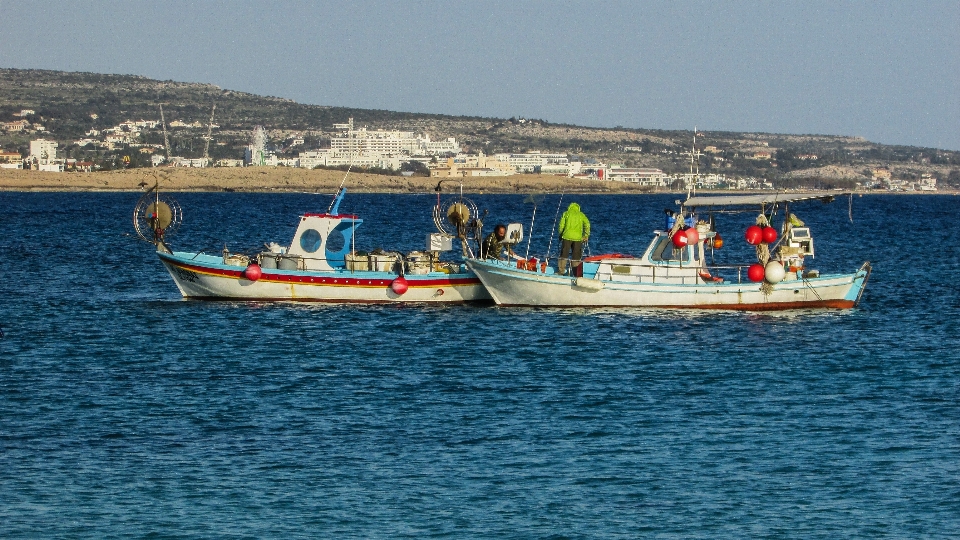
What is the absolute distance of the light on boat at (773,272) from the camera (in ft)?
126

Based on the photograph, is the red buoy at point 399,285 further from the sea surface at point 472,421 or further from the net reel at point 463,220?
the net reel at point 463,220

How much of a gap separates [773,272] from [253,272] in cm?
1407

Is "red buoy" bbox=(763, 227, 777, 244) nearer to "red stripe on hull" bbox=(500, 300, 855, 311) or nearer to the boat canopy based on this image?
the boat canopy

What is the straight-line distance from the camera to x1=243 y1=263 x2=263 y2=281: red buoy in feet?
131

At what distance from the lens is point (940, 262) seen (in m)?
64.4

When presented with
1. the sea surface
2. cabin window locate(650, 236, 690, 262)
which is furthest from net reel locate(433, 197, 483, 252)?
cabin window locate(650, 236, 690, 262)

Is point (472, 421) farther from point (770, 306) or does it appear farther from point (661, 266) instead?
point (770, 306)

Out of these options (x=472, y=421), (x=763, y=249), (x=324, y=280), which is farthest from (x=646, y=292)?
(x=472, y=421)

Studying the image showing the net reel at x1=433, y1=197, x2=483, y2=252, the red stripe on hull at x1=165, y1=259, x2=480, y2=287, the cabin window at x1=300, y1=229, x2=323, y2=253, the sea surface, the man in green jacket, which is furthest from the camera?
the net reel at x1=433, y1=197, x2=483, y2=252

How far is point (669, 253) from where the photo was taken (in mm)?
39250

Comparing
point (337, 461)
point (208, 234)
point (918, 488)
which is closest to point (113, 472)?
point (337, 461)

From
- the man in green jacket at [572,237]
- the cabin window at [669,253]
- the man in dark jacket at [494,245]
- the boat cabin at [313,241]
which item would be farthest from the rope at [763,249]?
the boat cabin at [313,241]

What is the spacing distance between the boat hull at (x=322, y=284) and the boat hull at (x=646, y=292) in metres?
1.39

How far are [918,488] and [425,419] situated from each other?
8.44 m
